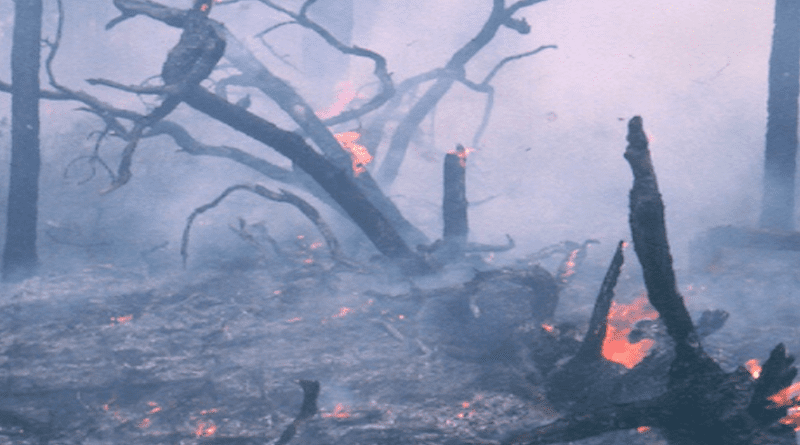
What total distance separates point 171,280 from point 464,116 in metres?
6.15

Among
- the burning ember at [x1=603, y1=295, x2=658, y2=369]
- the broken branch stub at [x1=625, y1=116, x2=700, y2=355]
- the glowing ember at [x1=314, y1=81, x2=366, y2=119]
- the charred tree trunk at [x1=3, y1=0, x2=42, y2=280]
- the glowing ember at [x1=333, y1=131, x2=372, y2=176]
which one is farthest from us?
the glowing ember at [x1=314, y1=81, x2=366, y2=119]

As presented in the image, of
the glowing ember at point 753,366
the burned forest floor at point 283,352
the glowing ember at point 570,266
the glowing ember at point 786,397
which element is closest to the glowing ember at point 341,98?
the burned forest floor at point 283,352

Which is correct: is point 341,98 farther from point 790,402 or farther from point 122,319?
point 790,402

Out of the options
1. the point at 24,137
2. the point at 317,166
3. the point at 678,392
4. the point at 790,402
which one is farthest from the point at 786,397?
the point at 24,137

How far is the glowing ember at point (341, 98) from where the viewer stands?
10961mm

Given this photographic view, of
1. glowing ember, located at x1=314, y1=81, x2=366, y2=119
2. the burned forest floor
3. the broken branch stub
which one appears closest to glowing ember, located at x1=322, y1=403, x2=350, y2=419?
the burned forest floor

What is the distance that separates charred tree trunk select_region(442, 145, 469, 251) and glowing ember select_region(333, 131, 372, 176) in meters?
1.20

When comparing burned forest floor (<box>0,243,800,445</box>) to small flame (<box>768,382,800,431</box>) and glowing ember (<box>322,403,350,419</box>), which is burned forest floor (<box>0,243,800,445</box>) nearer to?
glowing ember (<box>322,403,350,419</box>)

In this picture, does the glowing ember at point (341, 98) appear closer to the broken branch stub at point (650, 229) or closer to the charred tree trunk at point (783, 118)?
the charred tree trunk at point (783, 118)

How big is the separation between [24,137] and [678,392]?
7.01 meters

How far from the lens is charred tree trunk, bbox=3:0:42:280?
21.9 feet

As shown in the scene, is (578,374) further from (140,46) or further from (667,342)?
(140,46)

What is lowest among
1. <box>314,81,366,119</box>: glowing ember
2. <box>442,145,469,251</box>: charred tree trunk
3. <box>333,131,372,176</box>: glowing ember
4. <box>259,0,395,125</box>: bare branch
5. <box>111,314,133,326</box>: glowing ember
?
<box>111,314,133,326</box>: glowing ember

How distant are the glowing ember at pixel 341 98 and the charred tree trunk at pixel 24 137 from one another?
192 inches
